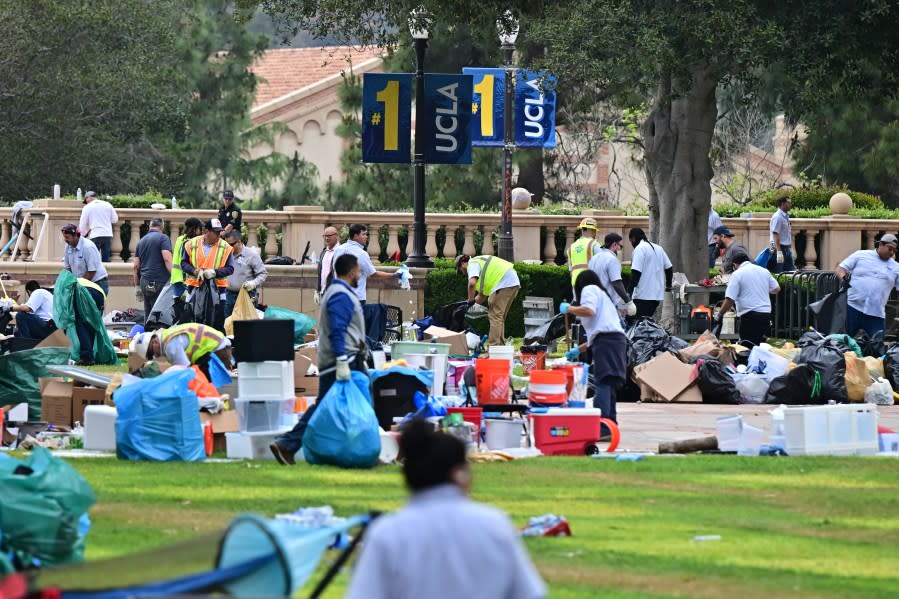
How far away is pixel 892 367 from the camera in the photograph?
20125mm

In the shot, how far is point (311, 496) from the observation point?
38.6 feet

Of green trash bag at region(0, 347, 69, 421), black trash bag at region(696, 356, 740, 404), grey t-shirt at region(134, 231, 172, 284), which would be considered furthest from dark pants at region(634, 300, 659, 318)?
green trash bag at region(0, 347, 69, 421)

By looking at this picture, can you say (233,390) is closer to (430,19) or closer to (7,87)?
(430,19)

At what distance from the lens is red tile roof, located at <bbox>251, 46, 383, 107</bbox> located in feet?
233

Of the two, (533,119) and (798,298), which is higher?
(533,119)

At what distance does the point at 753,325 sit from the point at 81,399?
9.03 metres

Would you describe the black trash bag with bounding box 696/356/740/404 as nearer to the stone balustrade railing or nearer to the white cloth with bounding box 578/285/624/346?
the white cloth with bounding box 578/285/624/346

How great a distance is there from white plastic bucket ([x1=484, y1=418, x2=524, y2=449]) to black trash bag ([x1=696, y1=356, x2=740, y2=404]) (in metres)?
5.18

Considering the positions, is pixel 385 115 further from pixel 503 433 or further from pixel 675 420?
pixel 503 433

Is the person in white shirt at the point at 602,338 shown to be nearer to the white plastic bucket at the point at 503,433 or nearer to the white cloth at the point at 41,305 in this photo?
the white plastic bucket at the point at 503,433

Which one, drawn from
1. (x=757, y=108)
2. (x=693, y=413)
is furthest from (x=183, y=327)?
(x=757, y=108)

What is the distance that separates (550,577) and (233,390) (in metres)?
7.16

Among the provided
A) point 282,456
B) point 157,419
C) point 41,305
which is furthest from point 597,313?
point 41,305

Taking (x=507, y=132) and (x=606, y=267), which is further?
(x=507, y=132)
